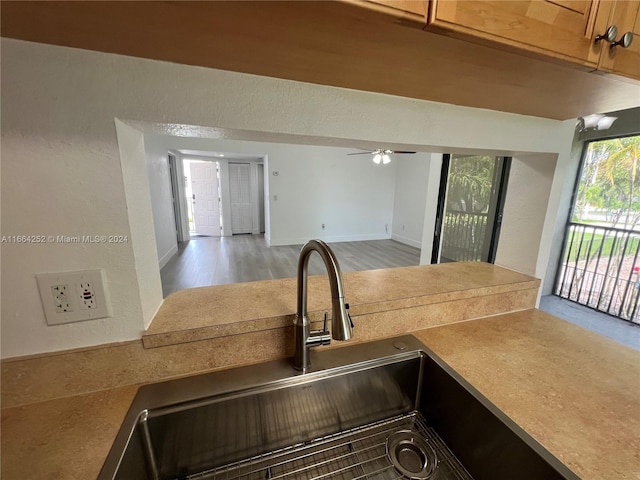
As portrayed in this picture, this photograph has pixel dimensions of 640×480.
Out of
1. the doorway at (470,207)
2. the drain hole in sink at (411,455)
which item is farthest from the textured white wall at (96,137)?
the doorway at (470,207)

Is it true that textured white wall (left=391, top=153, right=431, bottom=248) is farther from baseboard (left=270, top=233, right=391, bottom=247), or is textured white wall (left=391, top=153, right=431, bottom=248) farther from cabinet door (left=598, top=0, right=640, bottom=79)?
cabinet door (left=598, top=0, right=640, bottom=79)

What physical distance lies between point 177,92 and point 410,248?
5.96 metres

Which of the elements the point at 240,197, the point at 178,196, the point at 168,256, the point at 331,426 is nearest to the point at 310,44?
the point at 331,426

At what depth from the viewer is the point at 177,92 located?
592mm

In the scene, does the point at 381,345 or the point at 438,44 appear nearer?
the point at 438,44

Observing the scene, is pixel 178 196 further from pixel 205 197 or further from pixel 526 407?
pixel 526 407

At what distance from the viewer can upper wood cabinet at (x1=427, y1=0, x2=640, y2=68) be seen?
0.42m

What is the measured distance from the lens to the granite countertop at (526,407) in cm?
50

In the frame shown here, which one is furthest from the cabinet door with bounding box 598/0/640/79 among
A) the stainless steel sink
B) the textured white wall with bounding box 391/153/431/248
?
the textured white wall with bounding box 391/153/431/248

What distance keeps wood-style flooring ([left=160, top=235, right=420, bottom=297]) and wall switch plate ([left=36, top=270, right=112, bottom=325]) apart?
10.0 feet

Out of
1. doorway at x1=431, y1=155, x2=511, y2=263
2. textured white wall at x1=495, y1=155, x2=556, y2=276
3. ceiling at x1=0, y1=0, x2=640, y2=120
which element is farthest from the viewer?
doorway at x1=431, y1=155, x2=511, y2=263

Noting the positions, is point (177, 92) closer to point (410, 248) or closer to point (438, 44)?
point (438, 44)

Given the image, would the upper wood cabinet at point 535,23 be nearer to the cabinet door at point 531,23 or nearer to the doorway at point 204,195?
the cabinet door at point 531,23

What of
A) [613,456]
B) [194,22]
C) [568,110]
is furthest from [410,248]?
[194,22]
